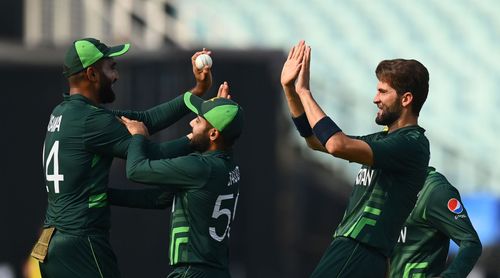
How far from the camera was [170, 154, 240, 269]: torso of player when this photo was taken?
7.89 metres

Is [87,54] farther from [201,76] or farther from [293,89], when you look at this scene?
[293,89]

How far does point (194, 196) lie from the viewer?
789 centimetres

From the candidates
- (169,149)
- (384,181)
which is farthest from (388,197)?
(169,149)

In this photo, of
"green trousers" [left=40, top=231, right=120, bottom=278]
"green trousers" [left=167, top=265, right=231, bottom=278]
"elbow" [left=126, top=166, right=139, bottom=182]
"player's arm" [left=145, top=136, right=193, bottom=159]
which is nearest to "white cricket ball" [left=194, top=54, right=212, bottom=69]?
"player's arm" [left=145, top=136, right=193, bottom=159]

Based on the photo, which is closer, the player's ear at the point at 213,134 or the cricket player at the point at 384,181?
the cricket player at the point at 384,181

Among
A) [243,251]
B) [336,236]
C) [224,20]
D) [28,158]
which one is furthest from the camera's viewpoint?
[224,20]

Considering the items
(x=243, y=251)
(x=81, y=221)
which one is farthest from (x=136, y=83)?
(x=81, y=221)

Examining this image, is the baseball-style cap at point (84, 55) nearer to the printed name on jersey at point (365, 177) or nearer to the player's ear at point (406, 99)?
the printed name on jersey at point (365, 177)

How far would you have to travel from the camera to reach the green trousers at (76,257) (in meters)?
8.08

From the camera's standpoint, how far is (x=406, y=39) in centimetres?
2241

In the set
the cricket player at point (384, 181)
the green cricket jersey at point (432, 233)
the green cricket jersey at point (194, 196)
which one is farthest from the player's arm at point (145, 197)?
the green cricket jersey at point (432, 233)

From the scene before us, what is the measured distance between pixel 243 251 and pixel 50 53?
3436 millimetres

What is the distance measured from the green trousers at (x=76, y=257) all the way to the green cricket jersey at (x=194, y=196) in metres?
0.49

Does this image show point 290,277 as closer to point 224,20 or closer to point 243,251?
point 243,251
